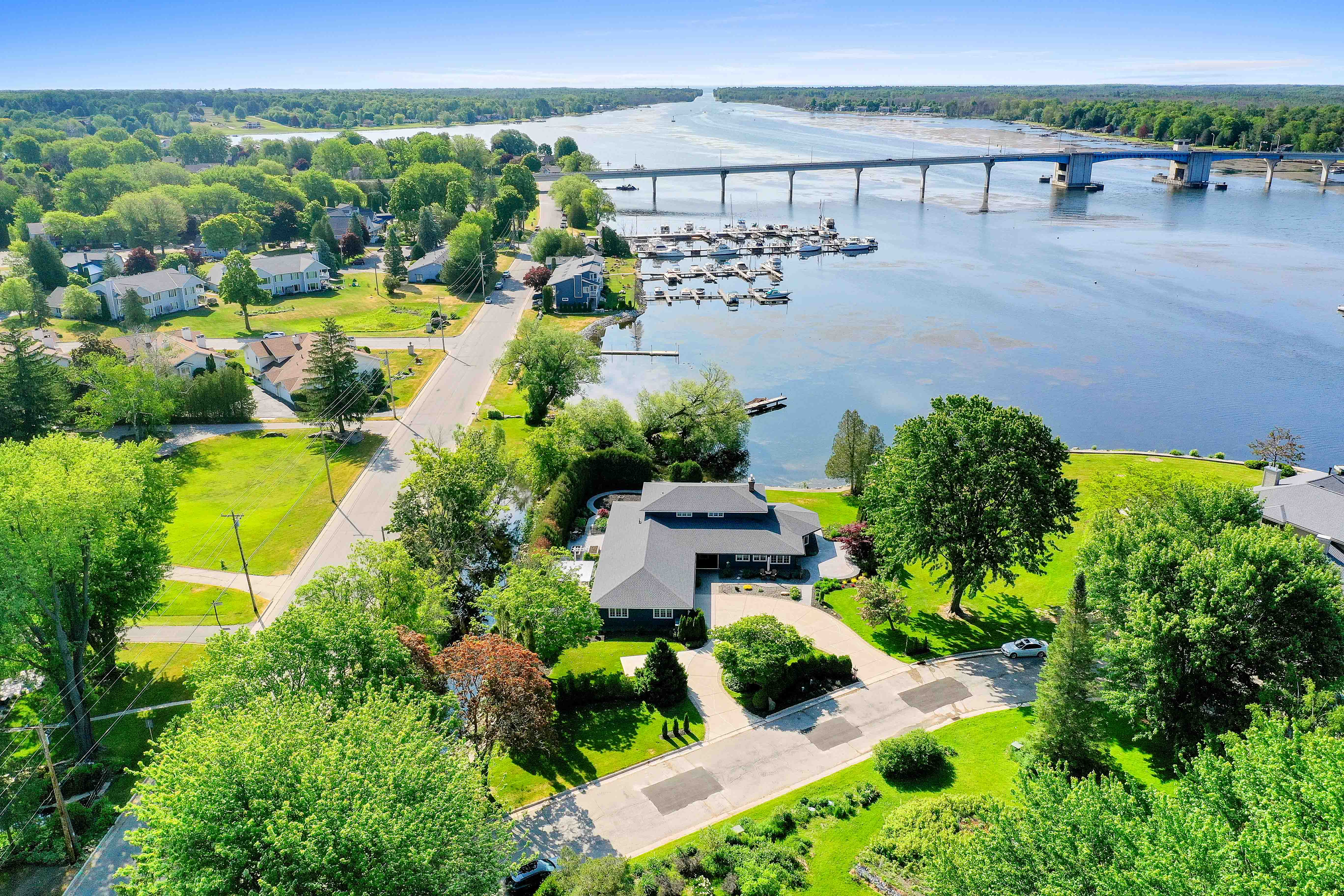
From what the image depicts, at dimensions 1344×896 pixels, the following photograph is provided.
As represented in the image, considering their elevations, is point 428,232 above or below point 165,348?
above

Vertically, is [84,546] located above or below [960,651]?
above

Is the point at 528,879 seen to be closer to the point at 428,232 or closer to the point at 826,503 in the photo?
the point at 826,503

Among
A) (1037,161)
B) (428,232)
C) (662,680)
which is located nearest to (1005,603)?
(662,680)

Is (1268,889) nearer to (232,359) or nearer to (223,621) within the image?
(223,621)

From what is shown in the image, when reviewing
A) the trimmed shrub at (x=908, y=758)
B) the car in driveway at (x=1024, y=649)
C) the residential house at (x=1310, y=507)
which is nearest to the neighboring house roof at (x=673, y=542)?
the car in driveway at (x=1024, y=649)

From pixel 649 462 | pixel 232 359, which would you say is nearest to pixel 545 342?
pixel 649 462

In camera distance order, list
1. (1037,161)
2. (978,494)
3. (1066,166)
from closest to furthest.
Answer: (978,494) < (1037,161) < (1066,166)

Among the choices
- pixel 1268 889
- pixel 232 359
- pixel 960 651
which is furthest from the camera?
pixel 232 359
